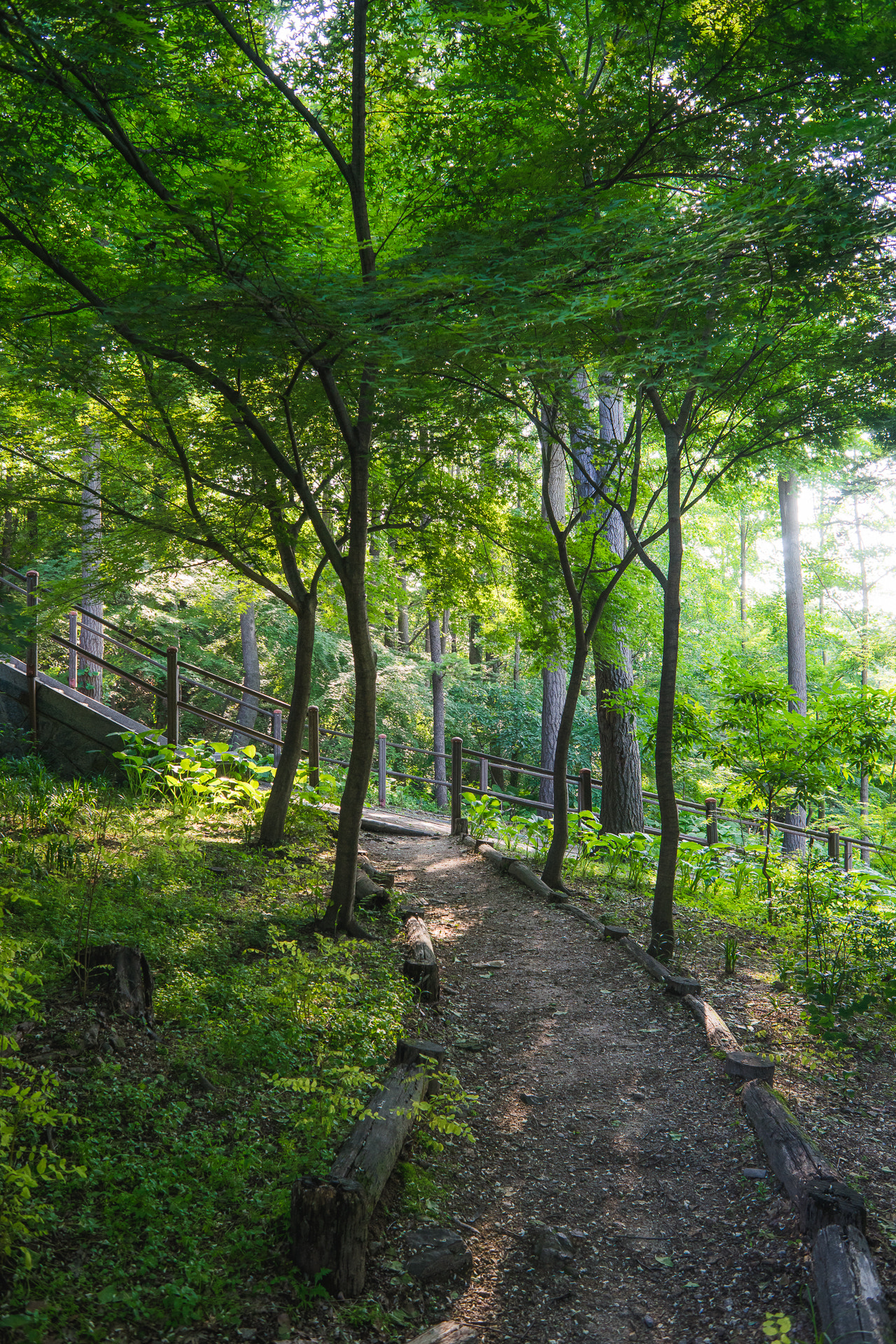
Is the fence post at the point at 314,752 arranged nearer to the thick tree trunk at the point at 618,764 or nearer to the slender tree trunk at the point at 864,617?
the thick tree trunk at the point at 618,764

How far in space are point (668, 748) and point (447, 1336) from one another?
4.51m

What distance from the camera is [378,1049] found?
13.2 feet

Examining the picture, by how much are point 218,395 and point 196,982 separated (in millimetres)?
4968

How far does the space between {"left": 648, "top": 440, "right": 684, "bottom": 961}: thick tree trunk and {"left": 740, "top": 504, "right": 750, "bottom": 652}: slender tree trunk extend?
1887 centimetres

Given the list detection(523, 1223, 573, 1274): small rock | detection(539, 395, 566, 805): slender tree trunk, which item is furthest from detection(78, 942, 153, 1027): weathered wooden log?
detection(539, 395, 566, 805): slender tree trunk

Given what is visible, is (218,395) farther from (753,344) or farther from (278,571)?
(753,344)

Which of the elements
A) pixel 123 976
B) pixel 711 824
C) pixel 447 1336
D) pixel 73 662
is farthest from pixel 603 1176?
pixel 73 662

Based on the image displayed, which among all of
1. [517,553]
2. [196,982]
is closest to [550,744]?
[517,553]

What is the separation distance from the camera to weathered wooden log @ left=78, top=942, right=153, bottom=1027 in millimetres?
3857

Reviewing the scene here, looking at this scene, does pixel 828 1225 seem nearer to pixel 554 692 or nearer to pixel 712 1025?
pixel 712 1025

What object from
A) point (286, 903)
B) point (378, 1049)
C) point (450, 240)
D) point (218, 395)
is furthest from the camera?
point (218, 395)

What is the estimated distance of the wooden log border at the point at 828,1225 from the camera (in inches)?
87.2

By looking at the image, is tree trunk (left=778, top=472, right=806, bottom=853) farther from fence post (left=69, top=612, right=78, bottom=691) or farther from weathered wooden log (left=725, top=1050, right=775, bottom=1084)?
fence post (left=69, top=612, right=78, bottom=691)

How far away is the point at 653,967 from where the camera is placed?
5.78m
